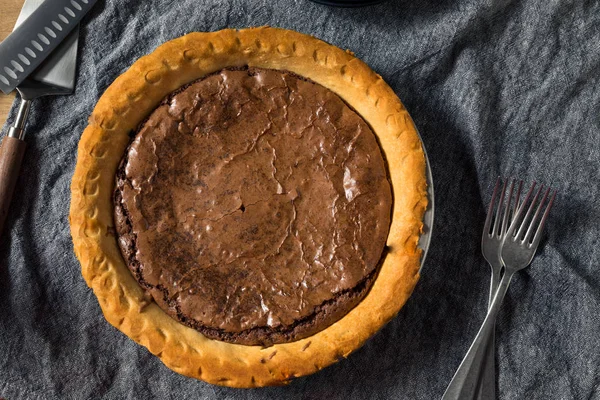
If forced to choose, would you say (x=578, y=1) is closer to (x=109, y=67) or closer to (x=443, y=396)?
(x=443, y=396)

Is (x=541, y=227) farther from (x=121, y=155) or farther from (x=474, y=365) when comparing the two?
(x=121, y=155)

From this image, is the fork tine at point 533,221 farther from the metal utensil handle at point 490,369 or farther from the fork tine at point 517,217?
the metal utensil handle at point 490,369

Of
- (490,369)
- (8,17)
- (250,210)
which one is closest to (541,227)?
(490,369)

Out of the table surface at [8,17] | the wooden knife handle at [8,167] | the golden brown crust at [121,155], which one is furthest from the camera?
the table surface at [8,17]

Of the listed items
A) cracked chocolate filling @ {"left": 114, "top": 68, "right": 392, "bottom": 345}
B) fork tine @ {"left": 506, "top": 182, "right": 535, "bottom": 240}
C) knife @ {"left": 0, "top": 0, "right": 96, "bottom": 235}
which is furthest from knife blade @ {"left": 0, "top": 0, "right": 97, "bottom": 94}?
fork tine @ {"left": 506, "top": 182, "right": 535, "bottom": 240}

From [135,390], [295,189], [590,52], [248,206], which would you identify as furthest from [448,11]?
[135,390]

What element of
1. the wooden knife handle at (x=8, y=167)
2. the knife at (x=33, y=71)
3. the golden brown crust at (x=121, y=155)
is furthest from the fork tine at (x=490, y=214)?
the wooden knife handle at (x=8, y=167)
